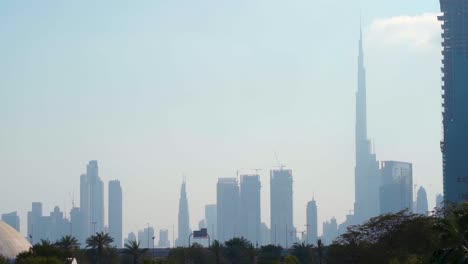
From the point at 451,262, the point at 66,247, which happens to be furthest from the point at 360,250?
the point at 451,262

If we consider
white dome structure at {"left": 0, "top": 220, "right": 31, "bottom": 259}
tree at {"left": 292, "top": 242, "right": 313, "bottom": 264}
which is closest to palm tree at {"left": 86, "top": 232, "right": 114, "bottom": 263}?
white dome structure at {"left": 0, "top": 220, "right": 31, "bottom": 259}

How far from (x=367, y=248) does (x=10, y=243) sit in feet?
159

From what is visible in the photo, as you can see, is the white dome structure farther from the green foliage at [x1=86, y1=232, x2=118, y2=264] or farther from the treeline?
the green foliage at [x1=86, y1=232, x2=118, y2=264]

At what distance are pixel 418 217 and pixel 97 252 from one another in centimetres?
5508

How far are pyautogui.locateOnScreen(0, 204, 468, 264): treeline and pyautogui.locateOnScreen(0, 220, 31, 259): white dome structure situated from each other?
5.70 meters

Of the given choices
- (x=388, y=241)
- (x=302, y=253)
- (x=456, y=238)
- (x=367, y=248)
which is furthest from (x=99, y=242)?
(x=456, y=238)

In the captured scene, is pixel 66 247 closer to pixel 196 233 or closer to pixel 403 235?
pixel 196 233

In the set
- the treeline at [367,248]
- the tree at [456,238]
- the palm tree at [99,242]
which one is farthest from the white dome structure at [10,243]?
the tree at [456,238]

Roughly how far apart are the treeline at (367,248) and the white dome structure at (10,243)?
225 inches

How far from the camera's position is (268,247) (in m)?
158

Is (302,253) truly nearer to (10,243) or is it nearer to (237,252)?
(237,252)

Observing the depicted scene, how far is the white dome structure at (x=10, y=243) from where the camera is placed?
12750cm

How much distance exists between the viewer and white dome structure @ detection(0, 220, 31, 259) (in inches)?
5020

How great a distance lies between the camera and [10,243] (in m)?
130
